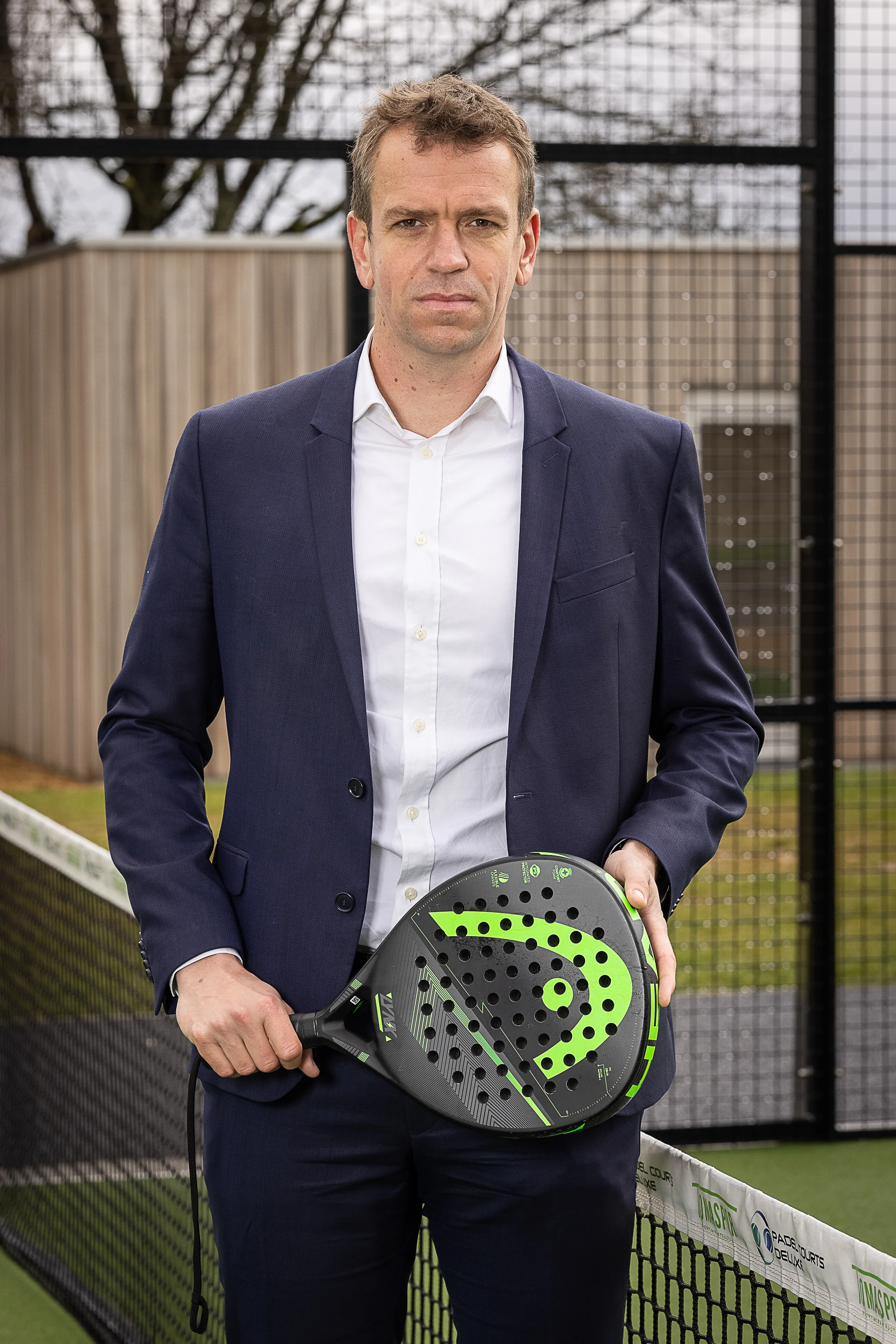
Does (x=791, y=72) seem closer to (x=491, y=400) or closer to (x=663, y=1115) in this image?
(x=491, y=400)

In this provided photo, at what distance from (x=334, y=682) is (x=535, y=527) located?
10.5 inches

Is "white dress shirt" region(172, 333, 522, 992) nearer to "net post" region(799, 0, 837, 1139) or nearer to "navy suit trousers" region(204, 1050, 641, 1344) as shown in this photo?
"navy suit trousers" region(204, 1050, 641, 1344)

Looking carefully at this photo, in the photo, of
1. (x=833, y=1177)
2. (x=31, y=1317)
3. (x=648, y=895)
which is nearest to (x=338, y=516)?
(x=648, y=895)

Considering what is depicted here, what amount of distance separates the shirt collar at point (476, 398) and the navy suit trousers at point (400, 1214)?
0.69 metres

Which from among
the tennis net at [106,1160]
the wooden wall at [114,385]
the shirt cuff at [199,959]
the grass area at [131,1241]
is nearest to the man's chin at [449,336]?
the shirt cuff at [199,959]

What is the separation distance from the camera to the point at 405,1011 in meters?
1.36

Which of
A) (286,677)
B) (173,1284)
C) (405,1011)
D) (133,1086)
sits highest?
(286,677)

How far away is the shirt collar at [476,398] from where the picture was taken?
1527 millimetres

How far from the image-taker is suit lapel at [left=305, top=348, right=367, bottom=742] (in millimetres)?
1443

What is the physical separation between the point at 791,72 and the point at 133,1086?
297cm

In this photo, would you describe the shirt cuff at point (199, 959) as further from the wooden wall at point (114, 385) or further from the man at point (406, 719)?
the wooden wall at point (114, 385)

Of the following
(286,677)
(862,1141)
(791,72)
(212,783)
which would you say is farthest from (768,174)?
(212,783)

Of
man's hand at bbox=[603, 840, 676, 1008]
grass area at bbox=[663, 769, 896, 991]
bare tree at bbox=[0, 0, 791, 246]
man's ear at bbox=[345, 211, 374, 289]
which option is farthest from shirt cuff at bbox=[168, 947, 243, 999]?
grass area at bbox=[663, 769, 896, 991]

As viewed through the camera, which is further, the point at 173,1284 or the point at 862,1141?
the point at 862,1141
